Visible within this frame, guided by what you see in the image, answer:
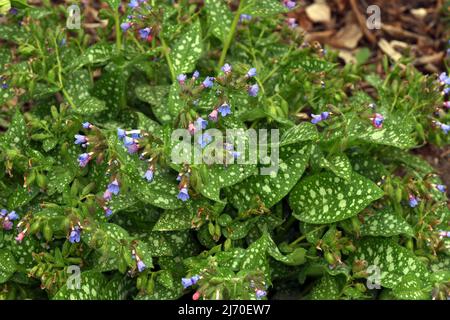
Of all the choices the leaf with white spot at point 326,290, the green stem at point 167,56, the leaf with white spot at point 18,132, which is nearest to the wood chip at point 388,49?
the green stem at point 167,56

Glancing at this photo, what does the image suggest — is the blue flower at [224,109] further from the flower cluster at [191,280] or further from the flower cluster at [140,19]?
the flower cluster at [191,280]

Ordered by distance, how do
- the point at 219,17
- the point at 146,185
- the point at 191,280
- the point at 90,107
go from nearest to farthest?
the point at 191,280, the point at 146,185, the point at 90,107, the point at 219,17

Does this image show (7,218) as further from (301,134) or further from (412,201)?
(412,201)

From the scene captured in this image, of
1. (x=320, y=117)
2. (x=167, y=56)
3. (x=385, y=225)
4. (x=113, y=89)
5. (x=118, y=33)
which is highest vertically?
(x=118, y=33)

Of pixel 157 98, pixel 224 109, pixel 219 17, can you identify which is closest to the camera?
pixel 224 109

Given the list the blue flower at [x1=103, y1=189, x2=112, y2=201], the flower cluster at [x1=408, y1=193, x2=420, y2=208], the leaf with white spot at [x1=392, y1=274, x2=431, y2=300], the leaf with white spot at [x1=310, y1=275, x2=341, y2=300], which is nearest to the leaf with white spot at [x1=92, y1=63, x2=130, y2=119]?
the blue flower at [x1=103, y1=189, x2=112, y2=201]

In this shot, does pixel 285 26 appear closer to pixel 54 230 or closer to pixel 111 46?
pixel 111 46

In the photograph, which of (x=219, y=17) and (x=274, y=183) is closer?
(x=274, y=183)

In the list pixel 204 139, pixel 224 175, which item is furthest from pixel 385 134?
pixel 204 139
